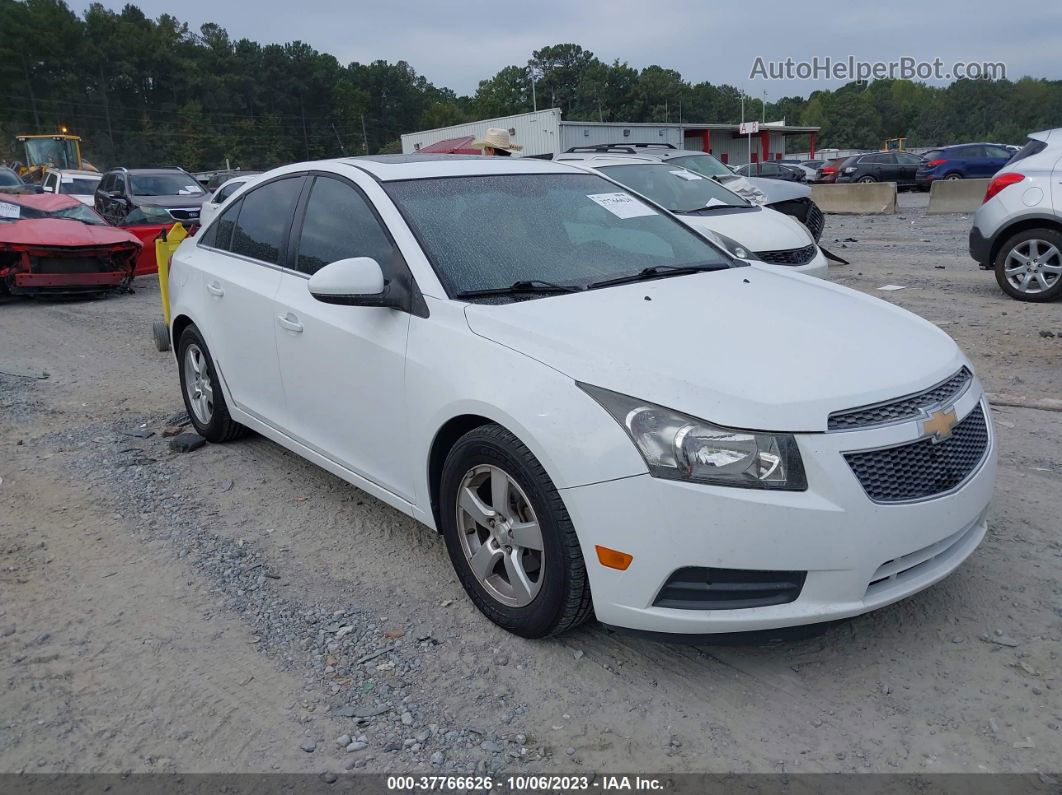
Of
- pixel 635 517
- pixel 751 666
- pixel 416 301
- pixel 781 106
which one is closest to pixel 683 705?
pixel 751 666

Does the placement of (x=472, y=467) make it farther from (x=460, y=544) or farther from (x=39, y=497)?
(x=39, y=497)

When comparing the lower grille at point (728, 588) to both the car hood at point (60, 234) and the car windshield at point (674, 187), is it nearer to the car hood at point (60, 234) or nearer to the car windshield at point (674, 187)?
the car windshield at point (674, 187)

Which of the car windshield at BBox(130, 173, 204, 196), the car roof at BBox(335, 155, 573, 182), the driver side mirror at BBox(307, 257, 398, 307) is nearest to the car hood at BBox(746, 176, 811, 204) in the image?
the car roof at BBox(335, 155, 573, 182)

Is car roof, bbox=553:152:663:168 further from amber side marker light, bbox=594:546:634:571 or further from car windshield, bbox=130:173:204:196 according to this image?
car windshield, bbox=130:173:204:196

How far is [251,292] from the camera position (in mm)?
4496

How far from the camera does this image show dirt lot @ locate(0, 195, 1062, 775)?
264 cm

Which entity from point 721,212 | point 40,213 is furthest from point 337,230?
point 40,213

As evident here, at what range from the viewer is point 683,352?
2.89 meters

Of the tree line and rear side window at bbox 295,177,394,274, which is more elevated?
the tree line

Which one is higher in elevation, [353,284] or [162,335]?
[353,284]

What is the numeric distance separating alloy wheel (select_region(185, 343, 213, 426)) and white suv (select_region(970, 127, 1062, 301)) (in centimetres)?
778

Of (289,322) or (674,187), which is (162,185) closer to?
(674,187)

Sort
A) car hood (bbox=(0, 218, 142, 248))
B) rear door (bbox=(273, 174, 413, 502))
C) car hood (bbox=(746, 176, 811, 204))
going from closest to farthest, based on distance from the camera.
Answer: rear door (bbox=(273, 174, 413, 502)), car hood (bbox=(0, 218, 142, 248)), car hood (bbox=(746, 176, 811, 204))

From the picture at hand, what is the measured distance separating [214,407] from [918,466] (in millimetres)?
3972
